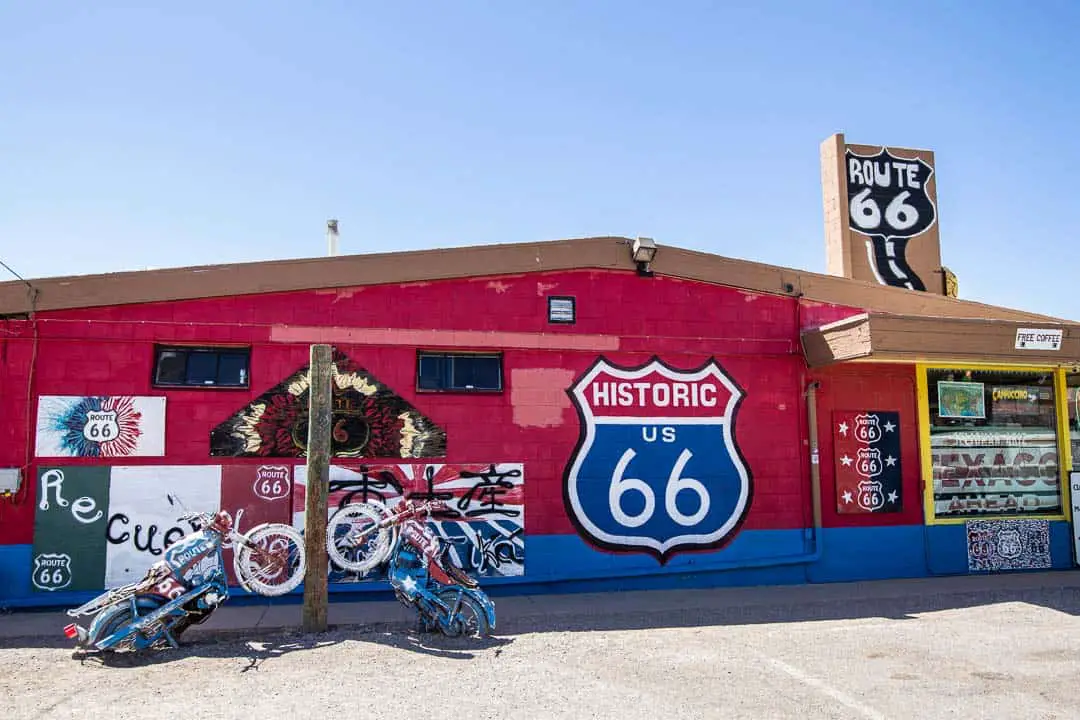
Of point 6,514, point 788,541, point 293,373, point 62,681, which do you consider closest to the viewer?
point 62,681

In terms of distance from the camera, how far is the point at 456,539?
11.1m

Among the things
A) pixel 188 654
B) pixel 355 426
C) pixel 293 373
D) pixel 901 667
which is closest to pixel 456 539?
pixel 355 426

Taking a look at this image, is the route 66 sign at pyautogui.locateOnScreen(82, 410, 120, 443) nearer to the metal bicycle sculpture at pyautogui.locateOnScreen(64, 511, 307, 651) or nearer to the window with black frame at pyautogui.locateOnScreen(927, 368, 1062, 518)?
the metal bicycle sculpture at pyautogui.locateOnScreen(64, 511, 307, 651)

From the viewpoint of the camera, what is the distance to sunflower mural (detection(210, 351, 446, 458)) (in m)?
10.7

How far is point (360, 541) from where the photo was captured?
10.4 m

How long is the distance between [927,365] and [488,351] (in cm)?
654

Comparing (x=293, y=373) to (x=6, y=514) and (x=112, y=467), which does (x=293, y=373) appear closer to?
(x=112, y=467)

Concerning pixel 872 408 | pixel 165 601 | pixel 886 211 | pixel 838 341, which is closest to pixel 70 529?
pixel 165 601

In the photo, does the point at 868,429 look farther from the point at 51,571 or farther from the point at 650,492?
the point at 51,571

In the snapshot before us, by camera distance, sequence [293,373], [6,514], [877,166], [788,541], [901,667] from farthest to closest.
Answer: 1. [877,166]
2. [788,541]
3. [293,373]
4. [6,514]
5. [901,667]

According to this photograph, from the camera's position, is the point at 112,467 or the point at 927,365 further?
the point at 927,365

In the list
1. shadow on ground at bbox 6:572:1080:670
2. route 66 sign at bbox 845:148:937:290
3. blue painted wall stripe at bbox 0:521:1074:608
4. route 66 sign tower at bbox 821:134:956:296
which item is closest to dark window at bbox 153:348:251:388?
blue painted wall stripe at bbox 0:521:1074:608

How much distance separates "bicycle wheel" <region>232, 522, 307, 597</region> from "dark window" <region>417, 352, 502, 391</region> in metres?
2.54

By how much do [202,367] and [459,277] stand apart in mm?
3370
